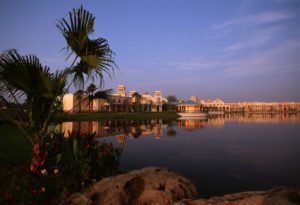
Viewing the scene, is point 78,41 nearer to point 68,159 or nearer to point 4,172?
point 68,159

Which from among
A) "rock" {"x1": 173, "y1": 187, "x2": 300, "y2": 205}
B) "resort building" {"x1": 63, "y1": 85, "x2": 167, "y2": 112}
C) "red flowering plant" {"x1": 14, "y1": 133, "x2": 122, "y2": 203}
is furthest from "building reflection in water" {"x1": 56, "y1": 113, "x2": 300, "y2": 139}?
"resort building" {"x1": 63, "y1": 85, "x2": 167, "y2": 112}

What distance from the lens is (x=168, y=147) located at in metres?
12.1

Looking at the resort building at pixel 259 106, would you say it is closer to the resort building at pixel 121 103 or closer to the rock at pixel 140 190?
the resort building at pixel 121 103

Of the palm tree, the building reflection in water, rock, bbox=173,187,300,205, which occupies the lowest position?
the building reflection in water

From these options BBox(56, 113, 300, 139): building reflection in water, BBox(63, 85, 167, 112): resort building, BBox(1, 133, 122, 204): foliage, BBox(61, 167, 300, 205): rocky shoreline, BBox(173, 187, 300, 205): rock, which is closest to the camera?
BBox(173, 187, 300, 205): rock

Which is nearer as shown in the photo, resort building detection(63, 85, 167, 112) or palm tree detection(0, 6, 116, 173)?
palm tree detection(0, 6, 116, 173)

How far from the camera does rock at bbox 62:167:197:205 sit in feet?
11.3

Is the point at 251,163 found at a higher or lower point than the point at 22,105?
lower

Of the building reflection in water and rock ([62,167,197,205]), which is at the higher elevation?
rock ([62,167,197,205])

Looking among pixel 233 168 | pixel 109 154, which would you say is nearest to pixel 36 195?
pixel 109 154

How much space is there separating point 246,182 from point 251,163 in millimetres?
2613

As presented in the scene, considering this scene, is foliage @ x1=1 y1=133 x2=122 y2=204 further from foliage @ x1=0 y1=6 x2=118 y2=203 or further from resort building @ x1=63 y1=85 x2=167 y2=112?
resort building @ x1=63 y1=85 x2=167 y2=112

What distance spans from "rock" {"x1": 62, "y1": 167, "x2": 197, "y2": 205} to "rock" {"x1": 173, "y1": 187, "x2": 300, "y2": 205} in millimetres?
959

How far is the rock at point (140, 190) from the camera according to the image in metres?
3.43
